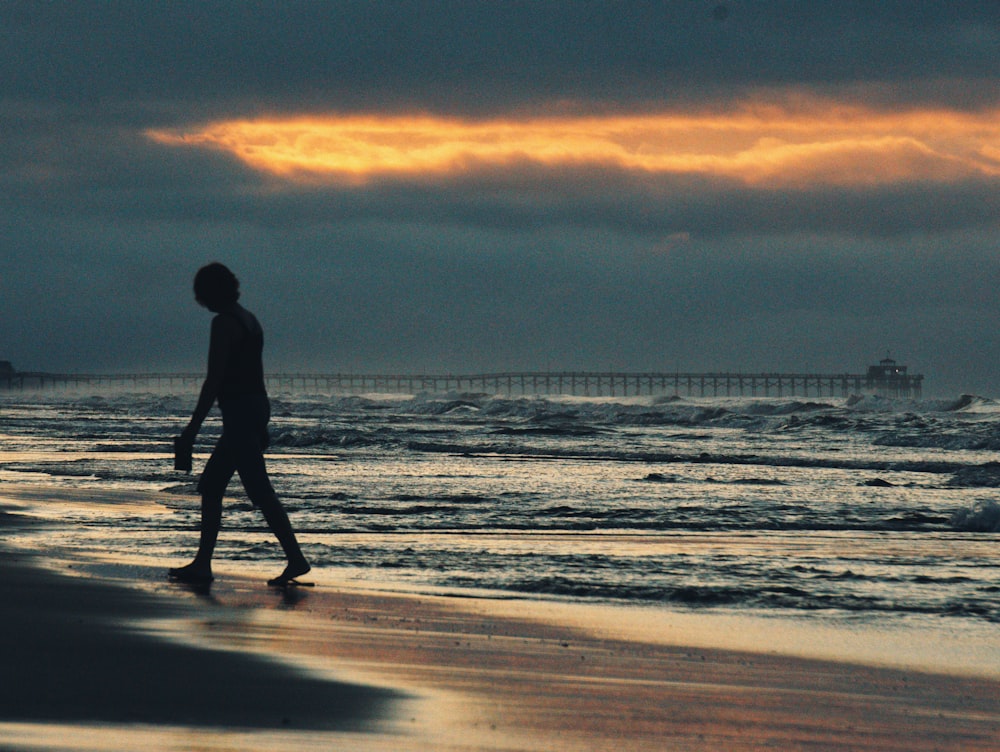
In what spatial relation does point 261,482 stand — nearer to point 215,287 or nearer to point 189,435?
point 189,435

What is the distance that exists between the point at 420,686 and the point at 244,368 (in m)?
3.13

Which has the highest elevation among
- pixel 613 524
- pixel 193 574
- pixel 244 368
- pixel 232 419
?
pixel 244 368

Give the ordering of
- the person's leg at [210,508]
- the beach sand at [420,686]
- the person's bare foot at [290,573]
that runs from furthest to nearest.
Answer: the person's leg at [210,508] → the person's bare foot at [290,573] → the beach sand at [420,686]

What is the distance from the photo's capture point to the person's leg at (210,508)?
6.95 m

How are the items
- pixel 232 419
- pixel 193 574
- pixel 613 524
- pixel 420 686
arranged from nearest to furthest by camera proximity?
pixel 420 686
pixel 193 574
pixel 232 419
pixel 613 524

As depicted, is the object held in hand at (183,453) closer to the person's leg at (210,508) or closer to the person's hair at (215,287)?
the person's leg at (210,508)

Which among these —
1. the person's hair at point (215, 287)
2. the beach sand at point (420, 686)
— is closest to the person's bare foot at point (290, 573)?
the beach sand at point (420, 686)

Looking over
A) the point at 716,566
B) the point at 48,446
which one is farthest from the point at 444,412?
the point at 716,566

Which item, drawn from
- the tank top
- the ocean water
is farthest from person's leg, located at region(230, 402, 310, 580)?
the ocean water

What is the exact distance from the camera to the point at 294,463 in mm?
19375

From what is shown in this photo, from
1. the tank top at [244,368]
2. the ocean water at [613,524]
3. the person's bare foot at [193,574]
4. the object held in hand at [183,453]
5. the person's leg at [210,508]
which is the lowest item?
the ocean water at [613,524]

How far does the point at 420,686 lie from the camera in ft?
14.1

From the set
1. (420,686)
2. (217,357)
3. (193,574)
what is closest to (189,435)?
(217,357)

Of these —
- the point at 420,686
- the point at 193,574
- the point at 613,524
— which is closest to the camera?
the point at 420,686
